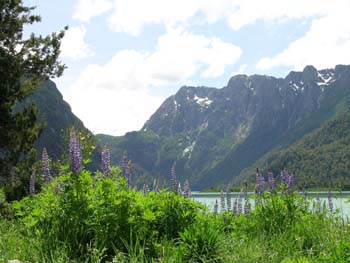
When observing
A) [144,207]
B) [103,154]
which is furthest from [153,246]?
[103,154]

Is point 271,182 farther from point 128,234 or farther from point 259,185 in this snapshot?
point 128,234

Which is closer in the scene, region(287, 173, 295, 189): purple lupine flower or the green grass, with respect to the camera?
the green grass

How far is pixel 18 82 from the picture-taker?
995 inches

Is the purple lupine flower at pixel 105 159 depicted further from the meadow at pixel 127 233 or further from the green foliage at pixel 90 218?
the green foliage at pixel 90 218

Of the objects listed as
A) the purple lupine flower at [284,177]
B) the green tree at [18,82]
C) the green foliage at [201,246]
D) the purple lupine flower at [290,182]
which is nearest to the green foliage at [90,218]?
the green foliage at [201,246]

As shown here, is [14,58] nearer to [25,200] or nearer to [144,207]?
[25,200]

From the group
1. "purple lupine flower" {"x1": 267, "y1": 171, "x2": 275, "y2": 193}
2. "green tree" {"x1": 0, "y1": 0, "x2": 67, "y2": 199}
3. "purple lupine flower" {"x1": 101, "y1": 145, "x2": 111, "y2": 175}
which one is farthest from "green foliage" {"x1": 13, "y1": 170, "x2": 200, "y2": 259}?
"green tree" {"x1": 0, "y1": 0, "x2": 67, "y2": 199}

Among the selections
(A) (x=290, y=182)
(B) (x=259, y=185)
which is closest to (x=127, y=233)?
(B) (x=259, y=185)

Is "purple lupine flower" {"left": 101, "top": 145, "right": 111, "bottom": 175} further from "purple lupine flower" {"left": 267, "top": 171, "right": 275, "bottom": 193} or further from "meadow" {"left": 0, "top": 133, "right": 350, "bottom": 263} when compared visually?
"purple lupine flower" {"left": 267, "top": 171, "right": 275, "bottom": 193}

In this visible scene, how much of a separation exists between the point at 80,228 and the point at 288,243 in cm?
377

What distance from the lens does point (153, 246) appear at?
797 centimetres

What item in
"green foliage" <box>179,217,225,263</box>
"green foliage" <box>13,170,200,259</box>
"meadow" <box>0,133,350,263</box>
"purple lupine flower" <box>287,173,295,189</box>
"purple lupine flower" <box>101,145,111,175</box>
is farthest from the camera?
"purple lupine flower" <box>287,173,295,189</box>

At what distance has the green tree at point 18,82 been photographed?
24.0m

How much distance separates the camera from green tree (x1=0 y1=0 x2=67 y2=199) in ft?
78.8
